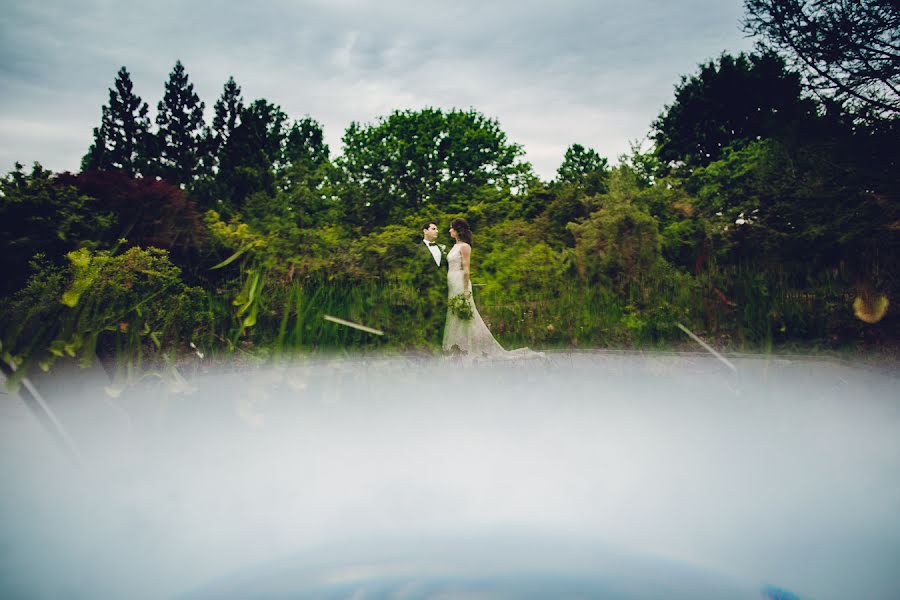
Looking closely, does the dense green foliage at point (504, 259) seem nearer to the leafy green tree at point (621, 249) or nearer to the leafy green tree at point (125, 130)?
the leafy green tree at point (621, 249)

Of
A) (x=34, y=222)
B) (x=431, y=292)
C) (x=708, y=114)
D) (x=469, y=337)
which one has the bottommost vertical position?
(x=469, y=337)

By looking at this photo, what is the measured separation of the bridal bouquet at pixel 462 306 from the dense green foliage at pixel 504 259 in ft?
1.90

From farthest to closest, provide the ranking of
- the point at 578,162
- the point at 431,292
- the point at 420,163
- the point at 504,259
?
the point at 578,162, the point at 420,163, the point at 504,259, the point at 431,292

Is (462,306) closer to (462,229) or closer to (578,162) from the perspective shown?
(462,229)

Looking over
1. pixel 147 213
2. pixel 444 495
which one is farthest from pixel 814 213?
pixel 147 213

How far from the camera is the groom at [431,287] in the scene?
666cm

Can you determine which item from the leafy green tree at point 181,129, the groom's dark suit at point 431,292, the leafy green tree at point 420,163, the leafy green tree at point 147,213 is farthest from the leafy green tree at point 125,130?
the groom's dark suit at point 431,292

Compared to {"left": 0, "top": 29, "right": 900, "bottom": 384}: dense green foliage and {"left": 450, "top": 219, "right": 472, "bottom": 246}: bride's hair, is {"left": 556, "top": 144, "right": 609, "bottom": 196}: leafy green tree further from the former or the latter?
{"left": 450, "top": 219, "right": 472, "bottom": 246}: bride's hair

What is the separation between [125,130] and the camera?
1720 centimetres

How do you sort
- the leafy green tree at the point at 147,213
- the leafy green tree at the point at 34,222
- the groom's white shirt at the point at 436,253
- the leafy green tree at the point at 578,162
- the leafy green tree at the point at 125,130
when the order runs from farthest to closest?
the leafy green tree at the point at 125,130
the leafy green tree at the point at 578,162
the groom's white shirt at the point at 436,253
the leafy green tree at the point at 147,213
the leafy green tree at the point at 34,222

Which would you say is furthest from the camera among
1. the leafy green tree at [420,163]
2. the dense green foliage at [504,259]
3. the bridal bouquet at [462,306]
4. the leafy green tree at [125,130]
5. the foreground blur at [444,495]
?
the leafy green tree at [125,130]

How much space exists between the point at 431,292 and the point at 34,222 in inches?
149

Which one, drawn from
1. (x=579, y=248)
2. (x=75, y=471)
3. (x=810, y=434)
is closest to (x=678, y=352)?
(x=579, y=248)

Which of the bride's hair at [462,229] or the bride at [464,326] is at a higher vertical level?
the bride's hair at [462,229]
